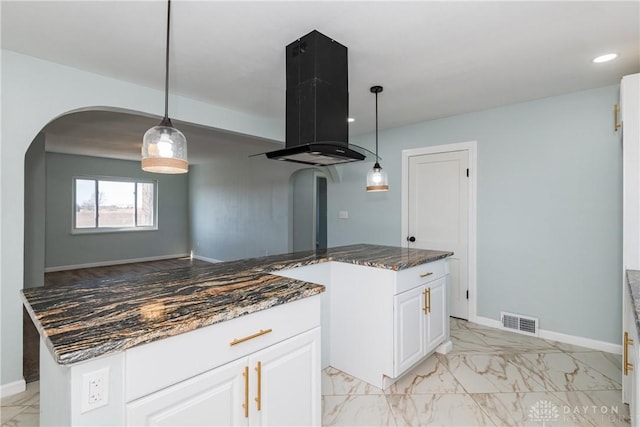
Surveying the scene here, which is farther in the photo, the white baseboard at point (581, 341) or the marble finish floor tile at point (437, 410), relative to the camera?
the white baseboard at point (581, 341)

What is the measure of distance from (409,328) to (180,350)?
1.73m

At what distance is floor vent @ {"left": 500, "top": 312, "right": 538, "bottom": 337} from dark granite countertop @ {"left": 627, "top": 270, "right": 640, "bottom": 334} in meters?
1.50

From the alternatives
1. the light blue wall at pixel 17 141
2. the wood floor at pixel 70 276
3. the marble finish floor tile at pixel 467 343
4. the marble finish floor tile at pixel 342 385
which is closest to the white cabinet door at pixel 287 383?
the marble finish floor tile at pixel 342 385

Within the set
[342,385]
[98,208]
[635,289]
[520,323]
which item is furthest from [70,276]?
[635,289]

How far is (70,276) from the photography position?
618 centimetres

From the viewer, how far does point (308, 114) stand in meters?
2.04

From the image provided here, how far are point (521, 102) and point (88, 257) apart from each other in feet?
27.3

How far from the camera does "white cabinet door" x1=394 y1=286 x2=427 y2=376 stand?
7.31 feet

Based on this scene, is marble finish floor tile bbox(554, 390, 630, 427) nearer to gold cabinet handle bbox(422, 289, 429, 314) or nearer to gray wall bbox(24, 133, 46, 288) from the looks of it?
gold cabinet handle bbox(422, 289, 429, 314)

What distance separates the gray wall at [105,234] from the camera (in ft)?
21.5

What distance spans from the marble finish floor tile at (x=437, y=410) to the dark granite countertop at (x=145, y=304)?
112 centimetres

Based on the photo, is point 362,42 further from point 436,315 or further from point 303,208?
point 303,208

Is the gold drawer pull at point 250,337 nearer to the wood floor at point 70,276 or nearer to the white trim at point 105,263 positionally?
the wood floor at point 70,276

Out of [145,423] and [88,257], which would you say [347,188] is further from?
[88,257]
